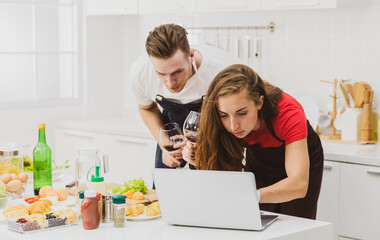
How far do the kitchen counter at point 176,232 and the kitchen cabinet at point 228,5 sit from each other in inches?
87.5

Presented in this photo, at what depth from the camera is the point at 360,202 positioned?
3.57m

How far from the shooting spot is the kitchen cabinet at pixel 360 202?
11.5 ft

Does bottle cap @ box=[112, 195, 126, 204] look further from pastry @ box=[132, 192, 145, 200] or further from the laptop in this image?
pastry @ box=[132, 192, 145, 200]

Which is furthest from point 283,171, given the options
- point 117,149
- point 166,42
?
point 117,149

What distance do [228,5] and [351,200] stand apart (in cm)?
159

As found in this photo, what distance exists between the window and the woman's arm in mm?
3144

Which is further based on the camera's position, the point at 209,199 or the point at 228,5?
the point at 228,5

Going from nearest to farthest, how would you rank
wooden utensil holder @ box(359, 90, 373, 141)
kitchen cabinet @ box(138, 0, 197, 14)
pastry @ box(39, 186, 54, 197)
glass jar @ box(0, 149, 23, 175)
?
pastry @ box(39, 186, 54, 197), glass jar @ box(0, 149, 23, 175), wooden utensil holder @ box(359, 90, 373, 141), kitchen cabinet @ box(138, 0, 197, 14)

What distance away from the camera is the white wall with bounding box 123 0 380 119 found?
414 centimetres

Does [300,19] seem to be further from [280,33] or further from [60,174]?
[60,174]

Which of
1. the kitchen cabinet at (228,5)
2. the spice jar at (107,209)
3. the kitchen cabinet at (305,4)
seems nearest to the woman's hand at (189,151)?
the spice jar at (107,209)

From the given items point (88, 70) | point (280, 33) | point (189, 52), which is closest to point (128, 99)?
point (88, 70)

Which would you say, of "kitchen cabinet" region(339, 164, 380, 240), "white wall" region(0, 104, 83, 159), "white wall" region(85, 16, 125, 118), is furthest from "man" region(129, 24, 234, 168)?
"white wall" region(85, 16, 125, 118)

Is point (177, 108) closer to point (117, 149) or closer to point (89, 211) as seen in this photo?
point (89, 211)
